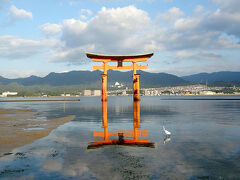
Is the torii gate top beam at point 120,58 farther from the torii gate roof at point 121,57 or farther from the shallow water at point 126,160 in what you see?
the shallow water at point 126,160

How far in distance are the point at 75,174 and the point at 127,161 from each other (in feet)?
6.51

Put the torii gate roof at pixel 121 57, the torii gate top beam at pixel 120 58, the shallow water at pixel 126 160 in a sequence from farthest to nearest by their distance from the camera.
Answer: the torii gate top beam at pixel 120 58 < the torii gate roof at pixel 121 57 < the shallow water at pixel 126 160

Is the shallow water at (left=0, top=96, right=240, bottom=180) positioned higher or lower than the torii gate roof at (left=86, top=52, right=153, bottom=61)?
lower

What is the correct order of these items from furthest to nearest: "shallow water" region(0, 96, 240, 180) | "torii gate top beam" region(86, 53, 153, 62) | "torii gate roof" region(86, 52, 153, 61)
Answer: "torii gate top beam" region(86, 53, 153, 62), "torii gate roof" region(86, 52, 153, 61), "shallow water" region(0, 96, 240, 180)

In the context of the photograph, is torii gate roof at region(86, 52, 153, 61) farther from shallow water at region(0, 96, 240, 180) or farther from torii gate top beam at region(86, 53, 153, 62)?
shallow water at region(0, 96, 240, 180)

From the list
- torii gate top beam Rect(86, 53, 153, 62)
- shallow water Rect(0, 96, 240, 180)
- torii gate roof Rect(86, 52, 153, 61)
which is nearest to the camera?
shallow water Rect(0, 96, 240, 180)

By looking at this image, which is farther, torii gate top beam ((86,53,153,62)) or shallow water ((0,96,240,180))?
torii gate top beam ((86,53,153,62))

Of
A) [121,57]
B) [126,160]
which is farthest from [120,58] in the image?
[126,160]

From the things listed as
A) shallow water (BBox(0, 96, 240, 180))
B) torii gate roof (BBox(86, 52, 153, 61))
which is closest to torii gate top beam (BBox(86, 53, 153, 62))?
torii gate roof (BBox(86, 52, 153, 61))

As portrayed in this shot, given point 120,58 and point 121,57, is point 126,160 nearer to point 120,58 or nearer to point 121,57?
point 121,57

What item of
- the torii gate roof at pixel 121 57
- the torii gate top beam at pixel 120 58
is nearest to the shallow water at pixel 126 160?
the torii gate roof at pixel 121 57

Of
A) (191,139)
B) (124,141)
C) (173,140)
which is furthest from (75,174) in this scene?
(191,139)

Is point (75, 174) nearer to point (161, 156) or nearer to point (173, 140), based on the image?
point (161, 156)

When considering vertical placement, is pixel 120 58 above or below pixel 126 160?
above
